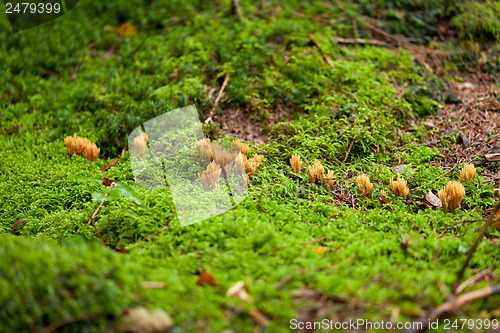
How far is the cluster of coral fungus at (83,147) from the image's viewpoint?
409cm

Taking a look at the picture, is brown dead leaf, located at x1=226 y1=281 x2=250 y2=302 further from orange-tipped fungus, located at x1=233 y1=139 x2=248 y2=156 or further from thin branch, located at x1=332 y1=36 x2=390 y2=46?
thin branch, located at x1=332 y1=36 x2=390 y2=46

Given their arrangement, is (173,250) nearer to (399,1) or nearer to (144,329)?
(144,329)

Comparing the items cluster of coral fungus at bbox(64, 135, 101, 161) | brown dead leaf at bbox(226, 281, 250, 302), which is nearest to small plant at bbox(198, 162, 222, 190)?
brown dead leaf at bbox(226, 281, 250, 302)

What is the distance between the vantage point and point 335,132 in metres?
4.18

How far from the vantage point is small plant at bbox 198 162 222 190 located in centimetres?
322

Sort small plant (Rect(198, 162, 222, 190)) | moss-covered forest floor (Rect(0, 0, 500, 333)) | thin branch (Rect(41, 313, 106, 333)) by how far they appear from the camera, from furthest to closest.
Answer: small plant (Rect(198, 162, 222, 190))
moss-covered forest floor (Rect(0, 0, 500, 333))
thin branch (Rect(41, 313, 106, 333))

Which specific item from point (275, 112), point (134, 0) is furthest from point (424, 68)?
point (134, 0)

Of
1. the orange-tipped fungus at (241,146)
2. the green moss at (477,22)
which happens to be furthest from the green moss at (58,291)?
the green moss at (477,22)

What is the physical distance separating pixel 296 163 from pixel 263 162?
376 millimetres

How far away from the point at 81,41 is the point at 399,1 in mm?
5646

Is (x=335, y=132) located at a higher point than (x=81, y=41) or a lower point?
lower

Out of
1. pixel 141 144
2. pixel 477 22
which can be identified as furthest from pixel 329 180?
pixel 477 22

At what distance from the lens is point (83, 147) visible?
4117mm

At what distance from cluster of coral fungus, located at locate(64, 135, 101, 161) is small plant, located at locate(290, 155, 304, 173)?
91.2 inches
